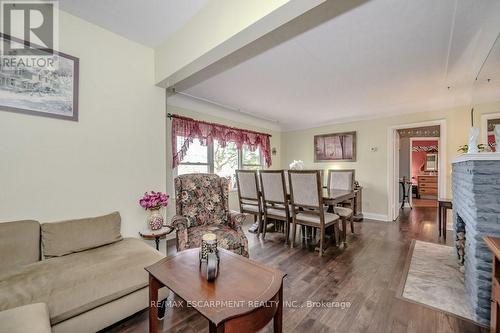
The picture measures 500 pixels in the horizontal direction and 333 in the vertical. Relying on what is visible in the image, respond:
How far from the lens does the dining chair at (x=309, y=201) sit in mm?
2721

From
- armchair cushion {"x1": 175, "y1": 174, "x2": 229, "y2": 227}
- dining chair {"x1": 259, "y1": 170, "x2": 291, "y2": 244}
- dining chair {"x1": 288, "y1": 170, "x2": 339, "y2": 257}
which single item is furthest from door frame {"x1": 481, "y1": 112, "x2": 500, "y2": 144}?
armchair cushion {"x1": 175, "y1": 174, "x2": 229, "y2": 227}

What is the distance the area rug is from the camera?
5.76 ft

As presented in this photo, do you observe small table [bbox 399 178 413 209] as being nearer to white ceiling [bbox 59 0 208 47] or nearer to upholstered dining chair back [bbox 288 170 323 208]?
upholstered dining chair back [bbox 288 170 323 208]

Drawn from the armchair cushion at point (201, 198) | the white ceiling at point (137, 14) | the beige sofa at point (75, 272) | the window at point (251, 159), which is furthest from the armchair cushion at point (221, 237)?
the window at point (251, 159)

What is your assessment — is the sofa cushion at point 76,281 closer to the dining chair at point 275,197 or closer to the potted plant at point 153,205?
the potted plant at point 153,205

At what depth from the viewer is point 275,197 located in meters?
3.26

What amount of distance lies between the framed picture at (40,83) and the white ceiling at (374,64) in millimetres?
1648

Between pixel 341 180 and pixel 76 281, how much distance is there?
13.9ft

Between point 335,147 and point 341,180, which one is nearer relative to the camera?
point 341,180

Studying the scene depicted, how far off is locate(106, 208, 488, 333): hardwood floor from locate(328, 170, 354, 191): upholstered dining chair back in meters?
1.06

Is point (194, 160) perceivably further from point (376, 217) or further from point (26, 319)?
point (376, 217)

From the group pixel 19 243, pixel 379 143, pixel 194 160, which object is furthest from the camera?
pixel 379 143

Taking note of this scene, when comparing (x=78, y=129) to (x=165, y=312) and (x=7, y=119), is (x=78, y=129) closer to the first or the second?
(x=7, y=119)

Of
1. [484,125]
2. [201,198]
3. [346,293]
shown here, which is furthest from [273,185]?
[484,125]
